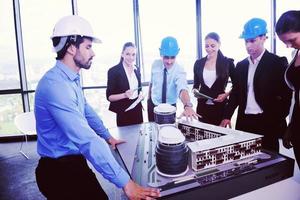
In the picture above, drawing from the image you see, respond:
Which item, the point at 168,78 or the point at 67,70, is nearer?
the point at 67,70

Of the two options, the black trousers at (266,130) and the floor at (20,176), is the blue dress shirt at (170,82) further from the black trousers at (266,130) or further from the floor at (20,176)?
the floor at (20,176)

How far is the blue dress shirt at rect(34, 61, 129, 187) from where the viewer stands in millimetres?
1097

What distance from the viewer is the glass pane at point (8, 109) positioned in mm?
4707

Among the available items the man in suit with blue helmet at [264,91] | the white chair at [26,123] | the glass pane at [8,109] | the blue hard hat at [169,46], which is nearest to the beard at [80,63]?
the blue hard hat at [169,46]

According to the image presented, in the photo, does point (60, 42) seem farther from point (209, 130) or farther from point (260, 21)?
point (260, 21)

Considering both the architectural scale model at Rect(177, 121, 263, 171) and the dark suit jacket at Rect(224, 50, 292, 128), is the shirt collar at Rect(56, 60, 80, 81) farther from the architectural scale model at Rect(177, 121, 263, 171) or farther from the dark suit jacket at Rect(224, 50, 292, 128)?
the dark suit jacket at Rect(224, 50, 292, 128)

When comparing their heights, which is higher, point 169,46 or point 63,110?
point 169,46

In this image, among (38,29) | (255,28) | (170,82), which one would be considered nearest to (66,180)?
(170,82)

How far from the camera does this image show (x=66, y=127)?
1.13 m

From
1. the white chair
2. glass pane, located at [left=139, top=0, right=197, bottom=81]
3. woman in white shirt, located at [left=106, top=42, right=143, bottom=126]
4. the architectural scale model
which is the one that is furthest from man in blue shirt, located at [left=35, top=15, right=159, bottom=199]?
glass pane, located at [left=139, top=0, right=197, bottom=81]

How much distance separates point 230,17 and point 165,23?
1.16 meters

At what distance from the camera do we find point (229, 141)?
3.93 feet

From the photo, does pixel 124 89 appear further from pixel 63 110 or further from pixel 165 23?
pixel 165 23

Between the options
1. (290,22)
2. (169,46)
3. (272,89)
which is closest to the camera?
(290,22)
